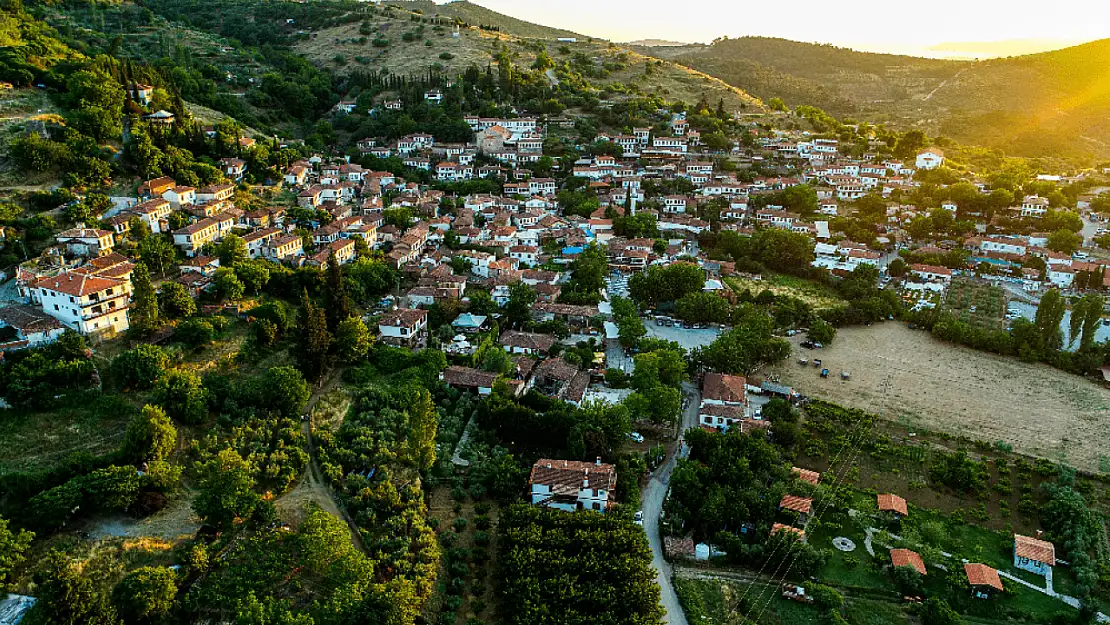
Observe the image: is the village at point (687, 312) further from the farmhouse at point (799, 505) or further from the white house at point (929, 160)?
the white house at point (929, 160)

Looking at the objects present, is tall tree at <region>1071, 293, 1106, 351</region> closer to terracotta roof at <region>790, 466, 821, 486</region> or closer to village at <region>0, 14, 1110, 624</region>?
village at <region>0, 14, 1110, 624</region>

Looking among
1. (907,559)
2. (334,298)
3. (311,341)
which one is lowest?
(907,559)

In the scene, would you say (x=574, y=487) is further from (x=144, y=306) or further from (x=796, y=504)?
(x=144, y=306)

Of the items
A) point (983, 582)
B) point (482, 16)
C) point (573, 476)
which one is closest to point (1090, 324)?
point (983, 582)

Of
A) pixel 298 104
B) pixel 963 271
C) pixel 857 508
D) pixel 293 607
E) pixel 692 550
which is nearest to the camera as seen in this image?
pixel 293 607

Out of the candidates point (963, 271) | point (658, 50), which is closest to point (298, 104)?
point (963, 271)

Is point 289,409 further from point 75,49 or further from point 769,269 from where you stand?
point 75,49
